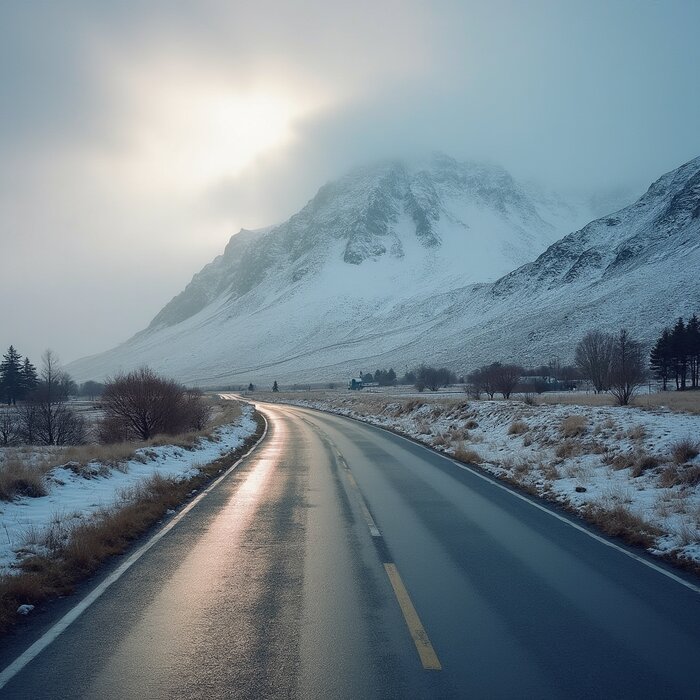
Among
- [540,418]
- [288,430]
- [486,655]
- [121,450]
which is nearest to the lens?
[486,655]

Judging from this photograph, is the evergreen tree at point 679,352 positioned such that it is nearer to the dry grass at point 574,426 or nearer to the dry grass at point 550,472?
the dry grass at point 574,426

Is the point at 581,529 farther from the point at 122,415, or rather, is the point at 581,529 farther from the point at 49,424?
the point at 49,424

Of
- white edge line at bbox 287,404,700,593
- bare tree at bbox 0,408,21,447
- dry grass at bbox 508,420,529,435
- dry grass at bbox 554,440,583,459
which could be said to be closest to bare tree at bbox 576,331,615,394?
dry grass at bbox 508,420,529,435

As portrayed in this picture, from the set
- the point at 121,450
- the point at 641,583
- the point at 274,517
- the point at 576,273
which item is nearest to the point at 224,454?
the point at 121,450

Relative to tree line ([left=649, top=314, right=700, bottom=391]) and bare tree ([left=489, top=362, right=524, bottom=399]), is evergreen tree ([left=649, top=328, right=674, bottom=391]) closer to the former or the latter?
tree line ([left=649, top=314, right=700, bottom=391])

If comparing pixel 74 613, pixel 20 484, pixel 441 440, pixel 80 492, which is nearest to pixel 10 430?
pixel 441 440

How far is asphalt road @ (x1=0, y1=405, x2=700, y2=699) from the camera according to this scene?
4590mm

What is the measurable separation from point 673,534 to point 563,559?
214 centimetres

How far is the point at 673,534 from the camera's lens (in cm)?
898

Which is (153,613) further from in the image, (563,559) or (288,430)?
(288,430)

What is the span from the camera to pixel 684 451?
1312cm

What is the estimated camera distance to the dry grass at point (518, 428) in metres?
22.1

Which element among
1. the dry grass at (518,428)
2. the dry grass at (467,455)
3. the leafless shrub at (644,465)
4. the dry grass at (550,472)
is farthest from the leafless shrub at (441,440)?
the leafless shrub at (644,465)

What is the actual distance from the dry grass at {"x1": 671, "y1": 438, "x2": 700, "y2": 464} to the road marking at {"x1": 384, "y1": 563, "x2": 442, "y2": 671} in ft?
28.5
